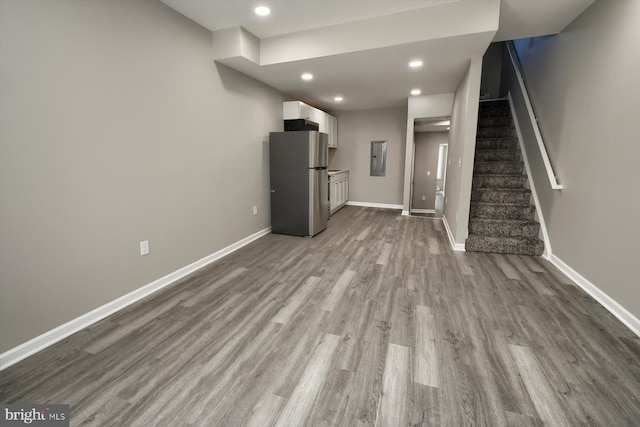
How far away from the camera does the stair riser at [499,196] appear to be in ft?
12.8

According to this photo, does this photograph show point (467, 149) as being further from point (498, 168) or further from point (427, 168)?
point (427, 168)

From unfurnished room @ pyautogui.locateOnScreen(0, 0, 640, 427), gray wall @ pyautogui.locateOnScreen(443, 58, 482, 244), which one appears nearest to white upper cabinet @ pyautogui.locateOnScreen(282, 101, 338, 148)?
unfurnished room @ pyautogui.locateOnScreen(0, 0, 640, 427)


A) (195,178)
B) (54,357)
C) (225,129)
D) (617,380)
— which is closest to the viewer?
(617,380)

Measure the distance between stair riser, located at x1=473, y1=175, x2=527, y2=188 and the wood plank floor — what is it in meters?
1.60

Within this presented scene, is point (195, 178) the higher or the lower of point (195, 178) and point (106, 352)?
the higher

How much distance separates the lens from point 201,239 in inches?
126

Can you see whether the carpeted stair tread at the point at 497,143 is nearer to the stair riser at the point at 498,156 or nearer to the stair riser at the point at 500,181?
the stair riser at the point at 498,156

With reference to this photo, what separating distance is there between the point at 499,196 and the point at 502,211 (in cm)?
26

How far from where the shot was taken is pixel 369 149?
672 centimetres

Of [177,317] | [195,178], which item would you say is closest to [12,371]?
[177,317]

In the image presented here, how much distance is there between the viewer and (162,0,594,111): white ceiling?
2574 millimetres

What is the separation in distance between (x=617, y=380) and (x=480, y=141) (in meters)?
3.92

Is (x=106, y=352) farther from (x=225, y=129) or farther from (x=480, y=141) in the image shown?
(x=480, y=141)

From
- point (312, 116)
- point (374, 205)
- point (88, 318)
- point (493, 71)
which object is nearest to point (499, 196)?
point (374, 205)
